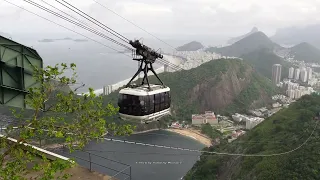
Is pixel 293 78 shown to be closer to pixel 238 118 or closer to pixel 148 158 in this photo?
pixel 238 118

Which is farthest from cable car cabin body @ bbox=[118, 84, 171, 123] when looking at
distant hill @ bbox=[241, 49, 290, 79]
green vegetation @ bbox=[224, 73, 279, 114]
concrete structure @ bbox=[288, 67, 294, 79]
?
concrete structure @ bbox=[288, 67, 294, 79]

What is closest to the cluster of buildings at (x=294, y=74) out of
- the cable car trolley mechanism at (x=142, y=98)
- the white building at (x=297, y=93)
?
the white building at (x=297, y=93)

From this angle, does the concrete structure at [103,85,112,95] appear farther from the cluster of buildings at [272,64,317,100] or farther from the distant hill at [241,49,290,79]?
the distant hill at [241,49,290,79]

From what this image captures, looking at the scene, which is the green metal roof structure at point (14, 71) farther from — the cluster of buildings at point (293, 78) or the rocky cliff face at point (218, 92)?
the cluster of buildings at point (293, 78)

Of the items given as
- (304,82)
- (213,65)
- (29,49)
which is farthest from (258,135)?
(304,82)

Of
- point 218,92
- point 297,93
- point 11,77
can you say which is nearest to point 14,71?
point 11,77
